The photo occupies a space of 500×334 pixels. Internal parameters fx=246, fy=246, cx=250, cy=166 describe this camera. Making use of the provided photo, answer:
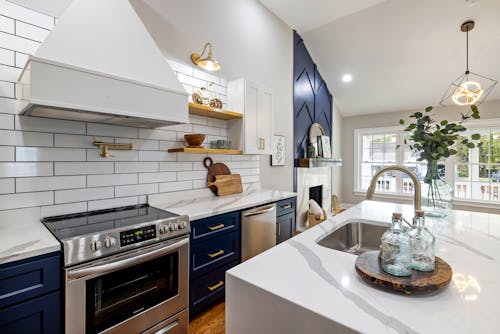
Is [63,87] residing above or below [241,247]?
above

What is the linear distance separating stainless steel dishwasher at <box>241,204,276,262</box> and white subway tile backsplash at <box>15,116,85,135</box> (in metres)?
1.41

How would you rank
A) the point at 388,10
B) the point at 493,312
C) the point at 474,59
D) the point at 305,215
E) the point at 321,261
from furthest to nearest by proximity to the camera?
the point at 305,215 < the point at 474,59 < the point at 388,10 < the point at 321,261 < the point at 493,312

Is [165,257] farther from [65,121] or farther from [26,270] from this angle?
[65,121]

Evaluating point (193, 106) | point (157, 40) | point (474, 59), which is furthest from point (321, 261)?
point (474, 59)

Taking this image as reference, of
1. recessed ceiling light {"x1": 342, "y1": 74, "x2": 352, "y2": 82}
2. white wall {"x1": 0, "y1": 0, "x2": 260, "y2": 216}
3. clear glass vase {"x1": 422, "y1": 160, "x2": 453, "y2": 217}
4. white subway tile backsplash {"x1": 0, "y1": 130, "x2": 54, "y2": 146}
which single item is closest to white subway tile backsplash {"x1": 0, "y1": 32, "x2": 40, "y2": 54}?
white wall {"x1": 0, "y1": 0, "x2": 260, "y2": 216}

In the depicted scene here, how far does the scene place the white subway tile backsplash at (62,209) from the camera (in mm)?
1623

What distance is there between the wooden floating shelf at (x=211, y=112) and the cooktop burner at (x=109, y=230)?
947 millimetres

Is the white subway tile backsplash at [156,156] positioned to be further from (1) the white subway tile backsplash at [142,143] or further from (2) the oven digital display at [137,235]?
(2) the oven digital display at [137,235]

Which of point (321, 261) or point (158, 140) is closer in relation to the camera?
point (321, 261)

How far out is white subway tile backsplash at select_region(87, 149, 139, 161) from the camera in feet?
5.94

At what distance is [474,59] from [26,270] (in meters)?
5.61

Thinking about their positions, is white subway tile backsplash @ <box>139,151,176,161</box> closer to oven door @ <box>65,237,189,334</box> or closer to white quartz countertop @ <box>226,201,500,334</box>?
oven door @ <box>65,237,189,334</box>

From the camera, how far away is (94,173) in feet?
5.99

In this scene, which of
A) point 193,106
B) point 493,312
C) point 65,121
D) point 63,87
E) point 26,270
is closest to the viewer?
point 493,312
